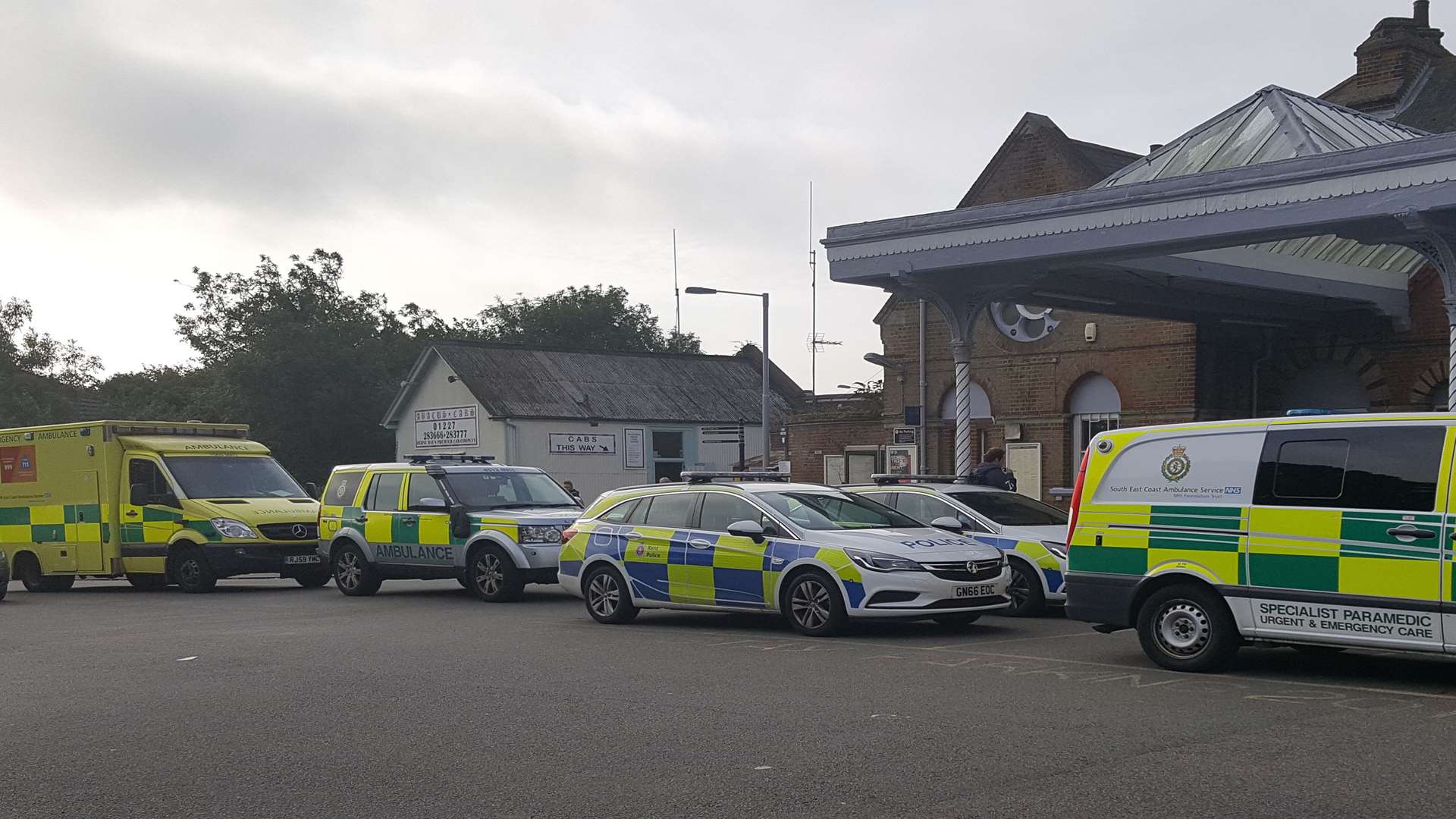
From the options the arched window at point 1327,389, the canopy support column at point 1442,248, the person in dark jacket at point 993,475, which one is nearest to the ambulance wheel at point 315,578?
the person in dark jacket at point 993,475

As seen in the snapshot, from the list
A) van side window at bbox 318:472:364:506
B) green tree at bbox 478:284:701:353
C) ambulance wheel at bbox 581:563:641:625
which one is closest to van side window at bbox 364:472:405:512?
van side window at bbox 318:472:364:506

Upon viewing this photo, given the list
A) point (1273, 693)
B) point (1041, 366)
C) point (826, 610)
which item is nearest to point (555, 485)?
point (826, 610)

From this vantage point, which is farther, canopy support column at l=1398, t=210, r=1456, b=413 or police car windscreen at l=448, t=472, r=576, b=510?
police car windscreen at l=448, t=472, r=576, b=510

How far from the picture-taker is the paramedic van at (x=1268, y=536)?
979cm

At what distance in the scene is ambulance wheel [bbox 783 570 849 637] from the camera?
44.4 feet

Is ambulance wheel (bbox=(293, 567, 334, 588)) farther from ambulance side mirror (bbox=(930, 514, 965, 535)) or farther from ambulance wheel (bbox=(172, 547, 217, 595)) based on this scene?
ambulance side mirror (bbox=(930, 514, 965, 535))

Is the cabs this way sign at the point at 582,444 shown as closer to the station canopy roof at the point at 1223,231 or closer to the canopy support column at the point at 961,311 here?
the station canopy roof at the point at 1223,231

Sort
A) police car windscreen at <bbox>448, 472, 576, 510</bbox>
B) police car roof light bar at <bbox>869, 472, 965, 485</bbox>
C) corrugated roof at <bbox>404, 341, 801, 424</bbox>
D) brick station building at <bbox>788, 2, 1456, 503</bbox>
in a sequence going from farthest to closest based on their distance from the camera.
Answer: corrugated roof at <bbox>404, 341, 801, 424</bbox> < brick station building at <bbox>788, 2, 1456, 503</bbox> < police car windscreen at <bbox>448, 472, 576, 510</bbox> < police car roof light bar at <bbox>869, 472, 965, 485</bbox>

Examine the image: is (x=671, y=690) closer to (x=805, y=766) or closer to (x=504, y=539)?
(x=805, y=766)

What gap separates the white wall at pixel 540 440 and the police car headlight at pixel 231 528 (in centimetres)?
2785

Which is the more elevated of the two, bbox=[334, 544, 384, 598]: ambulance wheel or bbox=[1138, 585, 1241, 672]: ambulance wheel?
bbox=[1138, 585, 1241, 672]: ambulance wheel

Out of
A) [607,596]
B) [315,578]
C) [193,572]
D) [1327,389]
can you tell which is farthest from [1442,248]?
[193,572]

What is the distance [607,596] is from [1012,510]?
14.4 feet

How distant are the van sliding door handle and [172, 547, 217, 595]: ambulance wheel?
53.5ft
